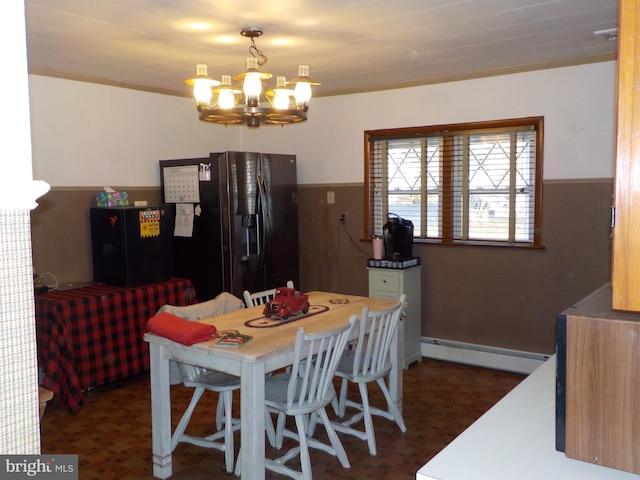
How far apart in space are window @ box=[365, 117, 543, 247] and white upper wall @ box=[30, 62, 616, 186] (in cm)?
10

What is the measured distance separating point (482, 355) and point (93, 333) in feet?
9.95

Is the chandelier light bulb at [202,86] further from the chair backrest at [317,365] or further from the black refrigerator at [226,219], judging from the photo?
the black refrigerator at [226,219]

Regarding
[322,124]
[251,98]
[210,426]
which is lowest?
[210,426]

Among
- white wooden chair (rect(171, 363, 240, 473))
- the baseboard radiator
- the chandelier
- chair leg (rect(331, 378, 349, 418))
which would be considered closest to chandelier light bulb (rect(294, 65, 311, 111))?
the chandelier

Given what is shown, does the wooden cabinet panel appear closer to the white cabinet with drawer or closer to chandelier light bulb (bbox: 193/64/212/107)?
chandelier light bulb (bbox: 193/64/212/107)

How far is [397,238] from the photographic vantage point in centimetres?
479

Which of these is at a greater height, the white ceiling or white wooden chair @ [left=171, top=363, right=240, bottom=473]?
the white ceiling

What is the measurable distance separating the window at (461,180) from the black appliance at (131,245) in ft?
6.03

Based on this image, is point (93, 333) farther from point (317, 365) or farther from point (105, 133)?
point (317, 365)

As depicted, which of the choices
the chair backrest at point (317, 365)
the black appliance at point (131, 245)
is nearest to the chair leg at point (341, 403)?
the chair backrest at point (317, 365)

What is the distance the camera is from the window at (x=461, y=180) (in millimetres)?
4512

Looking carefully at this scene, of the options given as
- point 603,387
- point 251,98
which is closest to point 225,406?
point 251,98

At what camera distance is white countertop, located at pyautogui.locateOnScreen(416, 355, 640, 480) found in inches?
50.8

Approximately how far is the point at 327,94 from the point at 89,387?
3.19 meters
